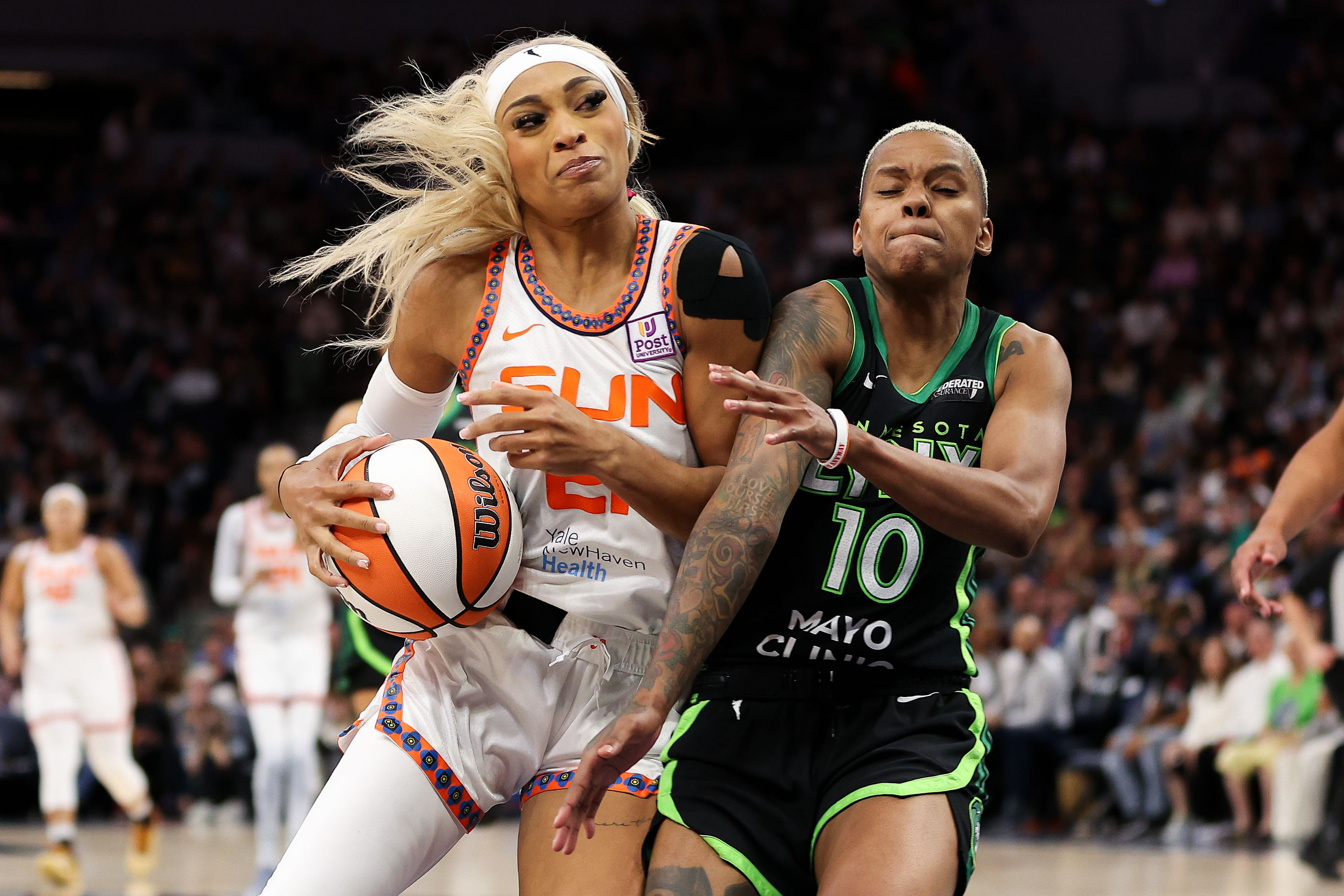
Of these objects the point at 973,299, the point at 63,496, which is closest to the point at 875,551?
the point at 63,496

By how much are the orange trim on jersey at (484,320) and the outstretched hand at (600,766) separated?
90 cm

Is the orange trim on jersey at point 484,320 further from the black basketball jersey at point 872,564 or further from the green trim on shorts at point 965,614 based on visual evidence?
the green trim on shorts at point 965,614

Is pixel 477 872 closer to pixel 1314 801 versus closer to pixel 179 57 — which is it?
pixel 1314 801

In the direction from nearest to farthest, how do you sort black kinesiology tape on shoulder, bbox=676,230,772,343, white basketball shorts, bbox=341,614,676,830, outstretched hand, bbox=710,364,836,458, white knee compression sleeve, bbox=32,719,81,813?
outstretched hand, bbox=710,364,836,458
white basketball shorts, bbox=341,614,676,830
black kinesiology tape on shoulder, bbox=676,230,772,343
white knee compression sleeve, bbox=32,719,81,813

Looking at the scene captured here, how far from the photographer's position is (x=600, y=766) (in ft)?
8.57

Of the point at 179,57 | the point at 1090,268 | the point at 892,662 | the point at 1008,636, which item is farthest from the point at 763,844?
the point at 179,57

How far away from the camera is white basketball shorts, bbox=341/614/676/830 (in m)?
3.00

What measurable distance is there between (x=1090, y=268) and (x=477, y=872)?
10.4 meters

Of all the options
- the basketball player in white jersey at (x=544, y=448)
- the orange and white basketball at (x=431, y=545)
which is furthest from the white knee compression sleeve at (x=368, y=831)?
the orange and white basketball at (x=431, y=545)

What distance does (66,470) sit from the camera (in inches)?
622

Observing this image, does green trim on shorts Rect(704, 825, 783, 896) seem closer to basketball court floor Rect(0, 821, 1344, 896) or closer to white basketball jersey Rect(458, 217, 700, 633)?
white basketball jersey Rect(458, 217, 700, 633)

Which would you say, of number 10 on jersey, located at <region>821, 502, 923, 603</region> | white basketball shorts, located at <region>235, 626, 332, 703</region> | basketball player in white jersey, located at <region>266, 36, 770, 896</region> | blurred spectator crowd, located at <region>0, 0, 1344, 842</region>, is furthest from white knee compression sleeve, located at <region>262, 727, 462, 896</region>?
blurred spectator crowd, located at <region>0, 0, 1344, 842</region>

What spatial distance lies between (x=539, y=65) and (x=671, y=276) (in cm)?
55

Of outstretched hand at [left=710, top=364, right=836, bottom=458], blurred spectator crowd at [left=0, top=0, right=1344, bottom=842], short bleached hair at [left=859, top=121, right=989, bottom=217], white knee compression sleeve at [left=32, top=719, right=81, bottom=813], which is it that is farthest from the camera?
blurred spectator crowd at [left=0, top=0, right=1344, bottom=842]
